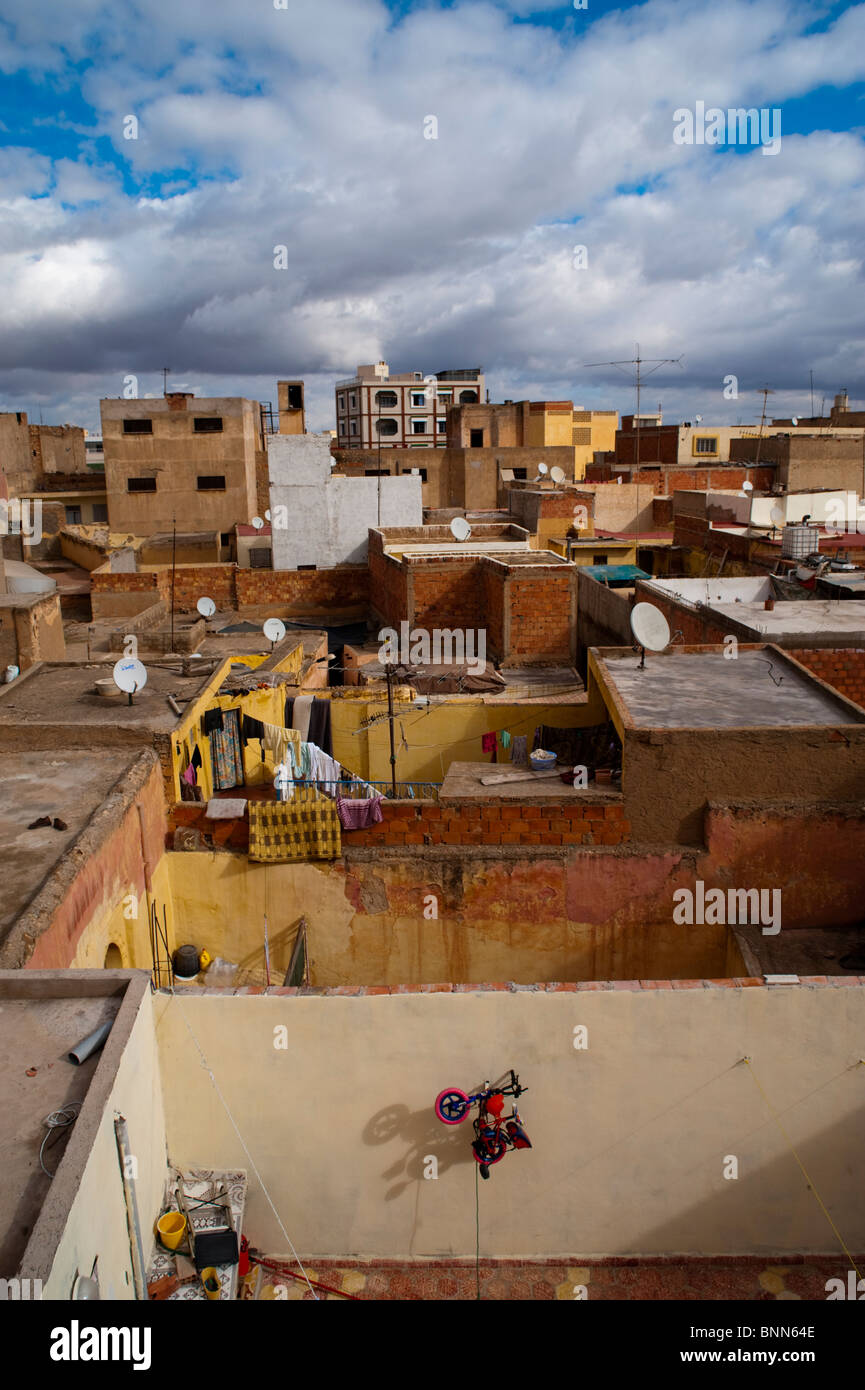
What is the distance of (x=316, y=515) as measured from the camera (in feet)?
103

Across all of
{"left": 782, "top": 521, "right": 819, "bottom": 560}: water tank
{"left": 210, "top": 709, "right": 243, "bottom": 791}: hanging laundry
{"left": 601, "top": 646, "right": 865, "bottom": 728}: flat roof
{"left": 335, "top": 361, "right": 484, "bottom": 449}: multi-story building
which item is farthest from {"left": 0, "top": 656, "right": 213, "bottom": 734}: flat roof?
{"left": 335, "top": 361, "right": 484, "bottom": 449}: multi-story building

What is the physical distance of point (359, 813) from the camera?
11906mm

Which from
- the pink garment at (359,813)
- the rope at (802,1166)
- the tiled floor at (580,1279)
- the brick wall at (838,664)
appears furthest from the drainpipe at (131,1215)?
the brick wall at (838,664)

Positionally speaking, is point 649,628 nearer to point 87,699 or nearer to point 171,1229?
point 87,699

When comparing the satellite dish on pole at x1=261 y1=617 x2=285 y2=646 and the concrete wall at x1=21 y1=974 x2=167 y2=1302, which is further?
the satellite dish on pole at x1=261 y1=617 x2=285 y2=646

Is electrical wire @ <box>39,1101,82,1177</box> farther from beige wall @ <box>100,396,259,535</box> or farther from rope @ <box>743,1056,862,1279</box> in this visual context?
beige wall @ <box>100,396,259,535</box>

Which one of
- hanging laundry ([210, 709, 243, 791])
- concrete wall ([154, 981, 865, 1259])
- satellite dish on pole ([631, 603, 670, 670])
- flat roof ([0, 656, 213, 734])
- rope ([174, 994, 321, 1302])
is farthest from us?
satellite dish on pole ([631, 603, 670, 670])

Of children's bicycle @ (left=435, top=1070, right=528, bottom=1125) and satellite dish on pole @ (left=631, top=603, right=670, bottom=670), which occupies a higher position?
satellite dish on pole @ (left=631, top=603, right=670, bottom=670)

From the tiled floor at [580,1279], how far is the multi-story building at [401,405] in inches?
2714

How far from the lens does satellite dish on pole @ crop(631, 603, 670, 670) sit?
1423cm

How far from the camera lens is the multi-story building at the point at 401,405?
75.2m

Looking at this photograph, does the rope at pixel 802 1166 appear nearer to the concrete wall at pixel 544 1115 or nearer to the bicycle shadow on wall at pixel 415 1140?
the concrete wall at pixel 544 1115

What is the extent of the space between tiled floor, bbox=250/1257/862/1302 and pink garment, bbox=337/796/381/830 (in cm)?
475

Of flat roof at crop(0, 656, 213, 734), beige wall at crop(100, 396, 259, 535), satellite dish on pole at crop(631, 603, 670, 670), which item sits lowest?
flat roof at crop(0, 656, 213, 734)
